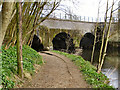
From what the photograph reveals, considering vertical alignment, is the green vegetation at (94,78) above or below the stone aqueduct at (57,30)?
below

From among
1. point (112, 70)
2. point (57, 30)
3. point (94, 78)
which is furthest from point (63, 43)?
point (94, 78)

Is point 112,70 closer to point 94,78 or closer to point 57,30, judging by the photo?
point 94,78

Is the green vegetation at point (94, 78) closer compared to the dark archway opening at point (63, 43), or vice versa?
the green vegetation at point (94, 78)

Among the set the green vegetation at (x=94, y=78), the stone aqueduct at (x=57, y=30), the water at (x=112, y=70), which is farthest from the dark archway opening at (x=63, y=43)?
the green vegetation at (x=94, y=78)

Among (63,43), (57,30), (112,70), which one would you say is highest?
(57,30)

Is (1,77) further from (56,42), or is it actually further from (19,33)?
(56,42)

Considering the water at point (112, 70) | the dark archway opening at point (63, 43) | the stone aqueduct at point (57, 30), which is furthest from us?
the dark archway opening at point (63, 43)

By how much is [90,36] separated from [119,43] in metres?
5.58

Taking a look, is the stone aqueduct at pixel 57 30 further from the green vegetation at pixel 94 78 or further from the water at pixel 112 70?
the green vegetation at pixel 94 78

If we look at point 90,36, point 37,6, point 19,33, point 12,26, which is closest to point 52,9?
point 37,6

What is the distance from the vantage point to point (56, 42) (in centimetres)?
2347

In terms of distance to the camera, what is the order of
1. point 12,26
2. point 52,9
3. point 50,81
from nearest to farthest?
point 50,81, point 12,26, point 52,9

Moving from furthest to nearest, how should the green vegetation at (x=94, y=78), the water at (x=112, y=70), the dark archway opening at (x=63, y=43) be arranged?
1. the dark archway opening at (x=63, y=43)
2. the water at (x=112, y=70)
3. the green vegetation at (x=94, y=78)

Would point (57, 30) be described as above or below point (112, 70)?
above
